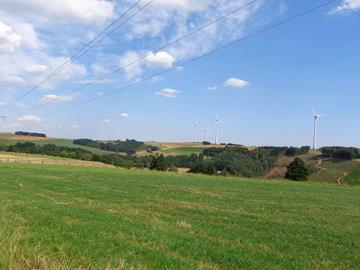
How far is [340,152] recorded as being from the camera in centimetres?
12950

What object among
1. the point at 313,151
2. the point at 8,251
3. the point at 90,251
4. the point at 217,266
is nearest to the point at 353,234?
the point at 217,266

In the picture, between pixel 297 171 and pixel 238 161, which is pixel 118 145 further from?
pixel 297 171

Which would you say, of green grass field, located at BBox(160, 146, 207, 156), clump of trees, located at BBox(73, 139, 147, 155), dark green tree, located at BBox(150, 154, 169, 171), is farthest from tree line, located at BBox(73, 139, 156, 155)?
dark green tree, located at BBox(150, 154, 169, 171)

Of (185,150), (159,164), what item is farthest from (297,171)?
(185,150)

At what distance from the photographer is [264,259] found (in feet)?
39.3

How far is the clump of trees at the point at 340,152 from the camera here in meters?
127

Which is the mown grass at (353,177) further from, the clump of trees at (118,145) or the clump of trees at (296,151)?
the clump of trees at (118,145)

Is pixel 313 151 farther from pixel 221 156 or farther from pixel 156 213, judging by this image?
pixel 156 213

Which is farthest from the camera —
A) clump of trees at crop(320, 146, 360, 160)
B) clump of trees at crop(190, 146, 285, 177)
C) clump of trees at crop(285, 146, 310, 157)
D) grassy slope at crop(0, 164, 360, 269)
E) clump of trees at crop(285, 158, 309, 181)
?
clump of trees at crop(285, 146, 310, 157)

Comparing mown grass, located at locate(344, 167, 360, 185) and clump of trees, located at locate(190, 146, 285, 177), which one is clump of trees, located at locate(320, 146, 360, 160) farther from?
clump of trees, located at locate(190, 146, 285, 177)

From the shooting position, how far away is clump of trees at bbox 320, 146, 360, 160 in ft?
417

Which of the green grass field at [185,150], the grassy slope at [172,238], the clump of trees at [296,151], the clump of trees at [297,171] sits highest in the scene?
the clump of trees at [296,151]

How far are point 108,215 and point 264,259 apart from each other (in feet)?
27.5

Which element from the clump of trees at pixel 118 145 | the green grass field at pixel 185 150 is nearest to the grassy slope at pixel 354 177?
the green grass field at pixel 185 150
